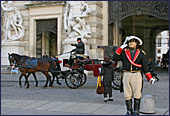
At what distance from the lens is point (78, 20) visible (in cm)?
1788

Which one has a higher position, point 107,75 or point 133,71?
point 133,71

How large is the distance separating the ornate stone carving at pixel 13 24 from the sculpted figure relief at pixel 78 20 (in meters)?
4.48

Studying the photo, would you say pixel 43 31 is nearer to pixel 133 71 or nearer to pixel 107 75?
pixel 107 75

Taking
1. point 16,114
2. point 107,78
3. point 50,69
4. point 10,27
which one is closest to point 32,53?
point 10,27

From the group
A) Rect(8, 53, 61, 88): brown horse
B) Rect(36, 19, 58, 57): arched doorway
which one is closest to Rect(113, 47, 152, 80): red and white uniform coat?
Rect(8, 53, 61, 88): brown horse

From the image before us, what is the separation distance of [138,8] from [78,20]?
15.0ft

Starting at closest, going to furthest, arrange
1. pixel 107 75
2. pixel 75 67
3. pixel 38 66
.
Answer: pixel 107 75 < pixel 75 67 < pixel 38 66

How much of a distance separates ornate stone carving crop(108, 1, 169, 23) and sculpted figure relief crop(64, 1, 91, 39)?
2.61 metres

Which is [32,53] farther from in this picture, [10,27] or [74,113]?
[74,113]

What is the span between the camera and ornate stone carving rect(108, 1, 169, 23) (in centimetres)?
1912

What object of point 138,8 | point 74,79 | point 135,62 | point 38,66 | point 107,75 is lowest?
point 74,79

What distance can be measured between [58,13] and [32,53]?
3.75 meters

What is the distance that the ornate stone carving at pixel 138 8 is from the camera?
19.1 m

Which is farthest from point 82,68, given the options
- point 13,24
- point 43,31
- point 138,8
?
point 13,24
